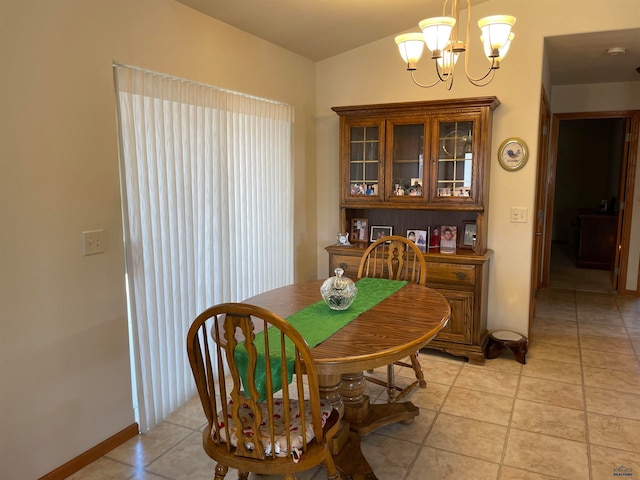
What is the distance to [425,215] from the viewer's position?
3.91 m

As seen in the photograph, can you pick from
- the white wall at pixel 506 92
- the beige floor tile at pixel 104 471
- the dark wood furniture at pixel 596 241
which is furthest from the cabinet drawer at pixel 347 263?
the dark wood furniture at pixel 596 241

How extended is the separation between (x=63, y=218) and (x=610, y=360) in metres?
3.70

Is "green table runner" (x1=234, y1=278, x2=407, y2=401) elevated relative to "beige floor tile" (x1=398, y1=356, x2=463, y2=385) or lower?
elevated

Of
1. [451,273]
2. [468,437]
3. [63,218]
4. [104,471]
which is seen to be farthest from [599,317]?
[63,218]

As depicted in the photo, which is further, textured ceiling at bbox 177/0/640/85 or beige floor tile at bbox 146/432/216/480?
textured ceiling at bbox 177/0/640/85

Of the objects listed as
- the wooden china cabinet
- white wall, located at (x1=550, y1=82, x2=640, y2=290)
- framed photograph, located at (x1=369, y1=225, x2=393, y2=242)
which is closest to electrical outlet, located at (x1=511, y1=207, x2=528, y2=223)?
the wooden china cabinet

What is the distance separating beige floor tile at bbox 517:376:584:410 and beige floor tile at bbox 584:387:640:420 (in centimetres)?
6

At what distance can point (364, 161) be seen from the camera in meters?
3.80

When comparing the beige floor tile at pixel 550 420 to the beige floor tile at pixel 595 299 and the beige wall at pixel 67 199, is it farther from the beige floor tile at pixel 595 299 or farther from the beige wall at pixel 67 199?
the beige floor tile at pixel 595 299

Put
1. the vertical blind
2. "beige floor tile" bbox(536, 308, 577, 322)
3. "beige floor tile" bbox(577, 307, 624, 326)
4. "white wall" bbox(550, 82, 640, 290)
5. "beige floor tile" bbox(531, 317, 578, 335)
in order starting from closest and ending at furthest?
the vertical blind < "beige floor tile" bbox(531, 317, 578, 335) < "beige floor tile" bbox(577, 307, 624, 326) < "beige floor tile" bbox(536, 308, 577, 322) < "white wall" bbox(550, 82, 640, 290)

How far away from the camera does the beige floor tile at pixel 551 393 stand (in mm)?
2904

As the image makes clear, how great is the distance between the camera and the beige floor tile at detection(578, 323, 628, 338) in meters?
4.08

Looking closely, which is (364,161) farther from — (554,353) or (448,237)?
(554,353)

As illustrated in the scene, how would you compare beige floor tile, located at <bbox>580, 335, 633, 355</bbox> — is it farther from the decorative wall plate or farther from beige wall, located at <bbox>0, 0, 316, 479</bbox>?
beige wall, located at <bbox>0, 0, 316, 479</bbox>
